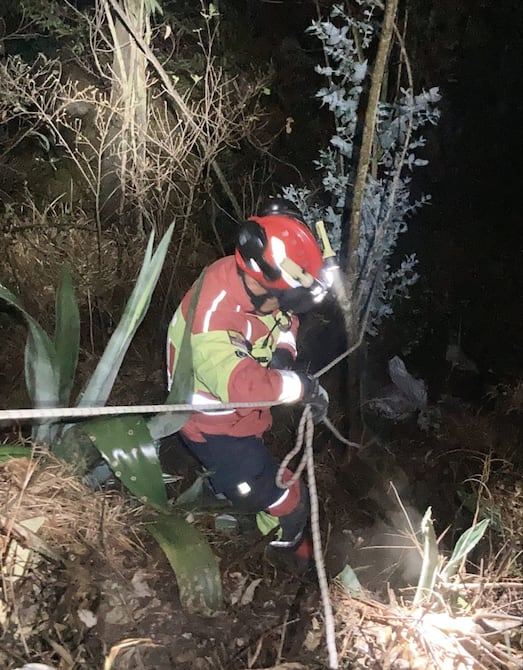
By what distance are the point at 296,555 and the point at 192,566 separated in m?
0.81

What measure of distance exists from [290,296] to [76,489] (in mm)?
916

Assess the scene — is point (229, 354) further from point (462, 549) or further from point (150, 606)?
point (462, 549)

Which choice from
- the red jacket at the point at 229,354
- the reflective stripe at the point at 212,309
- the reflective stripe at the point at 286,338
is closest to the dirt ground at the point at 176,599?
the red jacket at the point at 229,354

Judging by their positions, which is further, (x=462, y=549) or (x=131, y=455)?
(x=131, y=455)

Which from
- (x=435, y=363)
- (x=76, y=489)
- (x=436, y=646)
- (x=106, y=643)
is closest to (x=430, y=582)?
(x=436, y=646)

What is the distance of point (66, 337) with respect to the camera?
6.75ft

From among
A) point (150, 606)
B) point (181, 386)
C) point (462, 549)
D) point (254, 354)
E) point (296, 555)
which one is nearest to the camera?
point (150, 606)

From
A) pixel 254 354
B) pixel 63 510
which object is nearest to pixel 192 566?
pixel 63 510

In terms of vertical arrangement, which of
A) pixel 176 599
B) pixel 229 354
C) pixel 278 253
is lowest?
pixel 176 599

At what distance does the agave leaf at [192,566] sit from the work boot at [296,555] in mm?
594

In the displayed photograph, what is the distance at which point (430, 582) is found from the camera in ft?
5.19

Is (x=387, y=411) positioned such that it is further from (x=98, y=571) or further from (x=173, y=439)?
(x=98, y=571)

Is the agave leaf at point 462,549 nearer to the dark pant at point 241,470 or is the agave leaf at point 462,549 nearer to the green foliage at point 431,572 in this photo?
the green foliage at point 431,572

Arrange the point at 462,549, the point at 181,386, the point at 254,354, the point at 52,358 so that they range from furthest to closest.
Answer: the point at 254,354 < the point at 52,358 < the point at 181,386 < the point at 462,549
